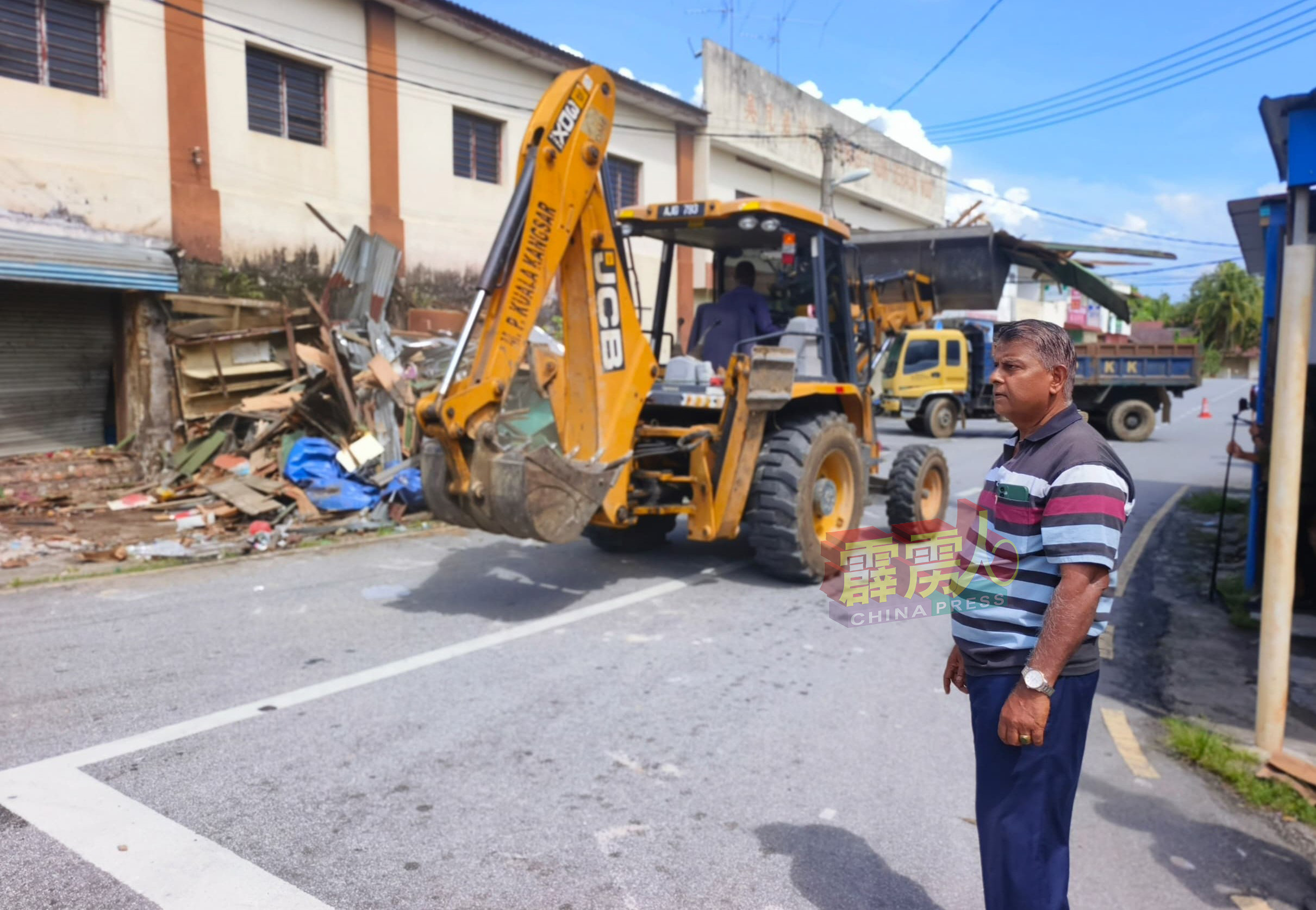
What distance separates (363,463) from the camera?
10.5 m

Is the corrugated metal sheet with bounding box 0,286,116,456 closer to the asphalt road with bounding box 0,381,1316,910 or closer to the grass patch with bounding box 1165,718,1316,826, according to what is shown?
the asphalt road with bounding box 0,381,1316,910

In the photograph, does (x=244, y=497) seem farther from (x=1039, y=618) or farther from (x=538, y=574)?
(x=1039, y=618)

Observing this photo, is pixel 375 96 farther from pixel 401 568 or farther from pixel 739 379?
pixel 739 379

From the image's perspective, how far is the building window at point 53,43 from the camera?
34.4 feet

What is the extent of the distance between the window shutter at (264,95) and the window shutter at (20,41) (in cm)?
264

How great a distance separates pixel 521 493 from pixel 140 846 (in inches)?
103

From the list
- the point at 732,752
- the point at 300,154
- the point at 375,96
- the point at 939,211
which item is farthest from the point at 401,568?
the point at 939,211

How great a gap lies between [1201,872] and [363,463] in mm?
8968

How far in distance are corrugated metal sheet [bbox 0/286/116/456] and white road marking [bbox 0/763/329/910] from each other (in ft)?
29.9

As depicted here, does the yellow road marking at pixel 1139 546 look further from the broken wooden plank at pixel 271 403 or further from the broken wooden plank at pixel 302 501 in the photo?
the broken wooden plank at pixel 271 403

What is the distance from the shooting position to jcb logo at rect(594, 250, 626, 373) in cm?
623

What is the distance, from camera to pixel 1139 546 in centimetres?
910

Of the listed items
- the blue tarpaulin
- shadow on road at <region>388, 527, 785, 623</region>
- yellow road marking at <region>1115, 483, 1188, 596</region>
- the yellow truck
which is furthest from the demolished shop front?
the yellow truck

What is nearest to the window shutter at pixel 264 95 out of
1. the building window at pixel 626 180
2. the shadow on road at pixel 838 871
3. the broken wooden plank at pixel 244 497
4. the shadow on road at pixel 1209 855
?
the broken wooden plank at pixel 244 497
